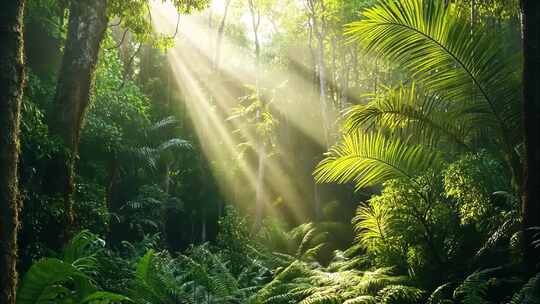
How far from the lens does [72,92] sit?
688cm

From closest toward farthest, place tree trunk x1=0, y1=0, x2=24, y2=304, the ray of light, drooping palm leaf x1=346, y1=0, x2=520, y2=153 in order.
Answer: tree trunk x1=0, y1=0, x2=24, y2=304 < drooping palm leaf x1=346, y1=0, x2=520, y2=153 < the ray of light

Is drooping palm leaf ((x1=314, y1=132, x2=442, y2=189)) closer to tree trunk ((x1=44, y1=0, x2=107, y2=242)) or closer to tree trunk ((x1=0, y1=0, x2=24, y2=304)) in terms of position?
tree trunk ((x1=44, y1=0, x2=107, y2=242))

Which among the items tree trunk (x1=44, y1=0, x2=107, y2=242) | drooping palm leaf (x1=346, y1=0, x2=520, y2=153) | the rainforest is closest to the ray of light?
the rainforest

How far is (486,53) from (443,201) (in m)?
2.02

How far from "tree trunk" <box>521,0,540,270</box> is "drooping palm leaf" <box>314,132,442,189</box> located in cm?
202

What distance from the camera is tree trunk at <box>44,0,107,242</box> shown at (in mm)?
6781

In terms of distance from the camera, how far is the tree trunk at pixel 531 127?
15.6 feet

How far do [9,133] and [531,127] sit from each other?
440 cm

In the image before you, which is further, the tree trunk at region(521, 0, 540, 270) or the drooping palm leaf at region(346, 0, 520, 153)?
the drooping palm leaf at region(346, 0, 520, 153)

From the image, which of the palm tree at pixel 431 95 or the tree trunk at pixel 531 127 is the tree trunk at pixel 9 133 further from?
the tree trunk at pixel 531 127

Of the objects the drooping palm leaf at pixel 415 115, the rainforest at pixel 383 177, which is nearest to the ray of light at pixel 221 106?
the rainforest at pixel 383 177

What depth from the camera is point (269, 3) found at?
81.0 feet

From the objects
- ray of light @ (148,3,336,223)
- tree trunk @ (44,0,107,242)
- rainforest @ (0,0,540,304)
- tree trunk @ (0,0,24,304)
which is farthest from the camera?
ray of light @ (148,3,336,223)

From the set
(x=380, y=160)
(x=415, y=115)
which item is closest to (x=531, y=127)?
(x=415, y=115)
